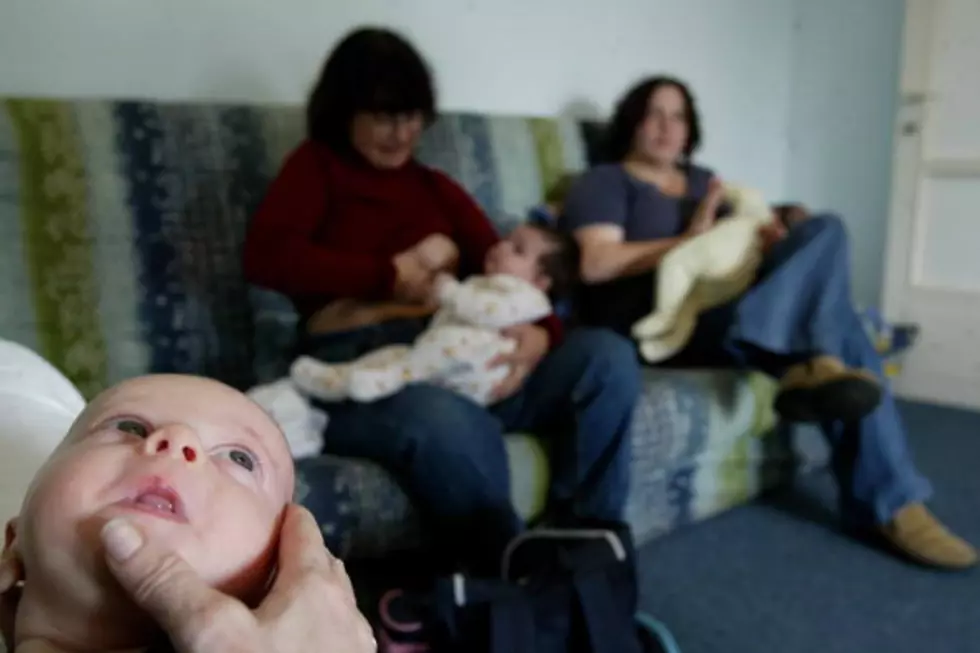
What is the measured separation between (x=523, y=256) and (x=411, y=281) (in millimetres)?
249

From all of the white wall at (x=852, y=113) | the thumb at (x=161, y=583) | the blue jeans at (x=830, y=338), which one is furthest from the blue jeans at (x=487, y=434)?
the white wall at (x=852, y=113)

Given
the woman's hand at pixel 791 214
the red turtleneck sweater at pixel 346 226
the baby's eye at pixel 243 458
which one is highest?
the baby's eye at pixel 243 458

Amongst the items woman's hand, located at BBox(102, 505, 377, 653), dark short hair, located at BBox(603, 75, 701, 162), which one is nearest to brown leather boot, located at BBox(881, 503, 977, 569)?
dark short hair, located at BBox(603, 75, 701, 162)

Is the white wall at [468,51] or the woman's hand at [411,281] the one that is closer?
the woman's hand at [411,281]

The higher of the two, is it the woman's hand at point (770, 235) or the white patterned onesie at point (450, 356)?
the woman's hand at point (770, 235)

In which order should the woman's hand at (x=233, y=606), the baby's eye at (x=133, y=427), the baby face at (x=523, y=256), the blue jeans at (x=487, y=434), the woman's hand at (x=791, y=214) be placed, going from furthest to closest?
the woman's hand at (x=791, y=214)
the baby face at (x=523, y=256)
the blue jeans at (x=487, y=434)
the baby's eye at (x=133, y=427)
the woman's hand at (x=233, y=606)

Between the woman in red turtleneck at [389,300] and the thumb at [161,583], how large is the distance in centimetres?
93

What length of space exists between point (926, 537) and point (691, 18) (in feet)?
6.01

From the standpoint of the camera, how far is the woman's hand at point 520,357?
1.51 m

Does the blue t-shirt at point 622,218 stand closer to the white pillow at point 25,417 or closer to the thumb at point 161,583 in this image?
the white pillow at point 25,417

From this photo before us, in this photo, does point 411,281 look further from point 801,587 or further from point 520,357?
point 801,587

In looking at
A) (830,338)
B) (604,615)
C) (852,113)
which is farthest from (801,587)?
(852,113)

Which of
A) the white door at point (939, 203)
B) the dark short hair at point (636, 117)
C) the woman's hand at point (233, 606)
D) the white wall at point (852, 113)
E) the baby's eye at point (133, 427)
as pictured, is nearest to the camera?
the woman's hand at point (233, 606)

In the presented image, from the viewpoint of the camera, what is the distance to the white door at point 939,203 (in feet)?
8.98
